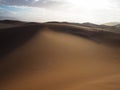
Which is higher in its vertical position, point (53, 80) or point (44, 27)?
point (44, 27)

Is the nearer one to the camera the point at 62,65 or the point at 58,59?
the point at 62,65

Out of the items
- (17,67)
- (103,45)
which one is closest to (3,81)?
(17,67)

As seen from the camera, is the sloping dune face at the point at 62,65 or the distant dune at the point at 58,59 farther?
the distant dune at the point at 58,59

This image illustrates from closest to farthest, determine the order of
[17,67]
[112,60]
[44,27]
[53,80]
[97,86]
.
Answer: [97,86] < [53,80] < [17,67] < [112,60] < [44,27]

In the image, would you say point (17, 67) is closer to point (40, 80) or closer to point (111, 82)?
point (40, 80)

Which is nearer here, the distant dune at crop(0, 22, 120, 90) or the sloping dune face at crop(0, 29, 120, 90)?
the sloping dune face at crop(0, 29, 120, 90)

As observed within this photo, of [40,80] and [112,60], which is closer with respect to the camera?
[40,80]
